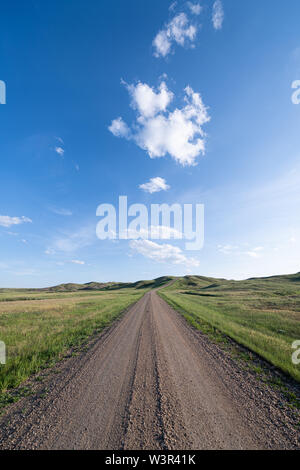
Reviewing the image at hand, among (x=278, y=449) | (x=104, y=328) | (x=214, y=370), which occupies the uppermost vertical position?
(x=278, y=449)

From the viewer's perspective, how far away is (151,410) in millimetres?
4832

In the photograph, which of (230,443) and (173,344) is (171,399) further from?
(173,344)

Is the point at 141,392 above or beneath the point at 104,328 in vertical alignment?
above

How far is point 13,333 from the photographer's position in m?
12.9

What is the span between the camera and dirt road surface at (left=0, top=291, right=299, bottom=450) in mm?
3834

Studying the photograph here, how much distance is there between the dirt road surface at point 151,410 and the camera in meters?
3.83

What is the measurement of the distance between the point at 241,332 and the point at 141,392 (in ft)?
30.3

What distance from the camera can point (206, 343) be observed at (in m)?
10.4

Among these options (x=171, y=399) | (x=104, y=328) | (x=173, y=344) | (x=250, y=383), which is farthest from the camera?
(x=104, y=328)

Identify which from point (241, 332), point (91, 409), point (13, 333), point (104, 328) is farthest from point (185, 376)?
point (13, 333)

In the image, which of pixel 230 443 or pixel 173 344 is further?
pixel 173 344

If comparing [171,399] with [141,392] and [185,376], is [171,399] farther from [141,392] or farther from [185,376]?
[185,376]

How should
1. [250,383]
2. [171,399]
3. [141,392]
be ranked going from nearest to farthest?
[171,399] < [141,392] < [250,383]
